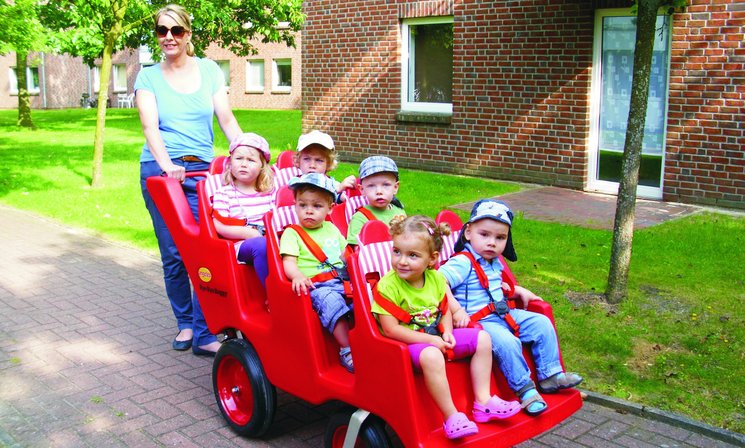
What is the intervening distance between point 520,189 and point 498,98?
64.1 inches

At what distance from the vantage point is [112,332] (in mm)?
6211

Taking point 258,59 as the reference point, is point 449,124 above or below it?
below

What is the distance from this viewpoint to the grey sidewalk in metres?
4.37

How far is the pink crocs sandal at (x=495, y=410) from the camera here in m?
3.41

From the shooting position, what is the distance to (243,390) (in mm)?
4527

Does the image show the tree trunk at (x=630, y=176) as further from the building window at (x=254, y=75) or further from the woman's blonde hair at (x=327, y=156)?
the building window at (x=254, y=75)

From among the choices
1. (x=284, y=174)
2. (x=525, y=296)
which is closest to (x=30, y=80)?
(x=284, y=174)

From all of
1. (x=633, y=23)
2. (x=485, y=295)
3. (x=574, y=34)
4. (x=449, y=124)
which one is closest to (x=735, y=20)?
(x=633, y=23)

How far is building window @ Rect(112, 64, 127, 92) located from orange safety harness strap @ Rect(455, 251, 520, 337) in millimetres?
42324

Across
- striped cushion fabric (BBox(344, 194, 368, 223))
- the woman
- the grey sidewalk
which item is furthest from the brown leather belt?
the grey sidewalk

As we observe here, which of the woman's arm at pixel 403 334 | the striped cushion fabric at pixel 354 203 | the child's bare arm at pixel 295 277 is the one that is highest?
the striped cushion fabric at pixel 354 203

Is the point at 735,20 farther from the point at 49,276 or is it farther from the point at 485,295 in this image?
the point at 49,276

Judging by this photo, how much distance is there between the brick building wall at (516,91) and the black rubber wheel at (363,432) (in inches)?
296

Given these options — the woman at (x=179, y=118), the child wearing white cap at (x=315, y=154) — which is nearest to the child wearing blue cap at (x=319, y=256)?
the child wearing white cap at (x=315, y=154)
